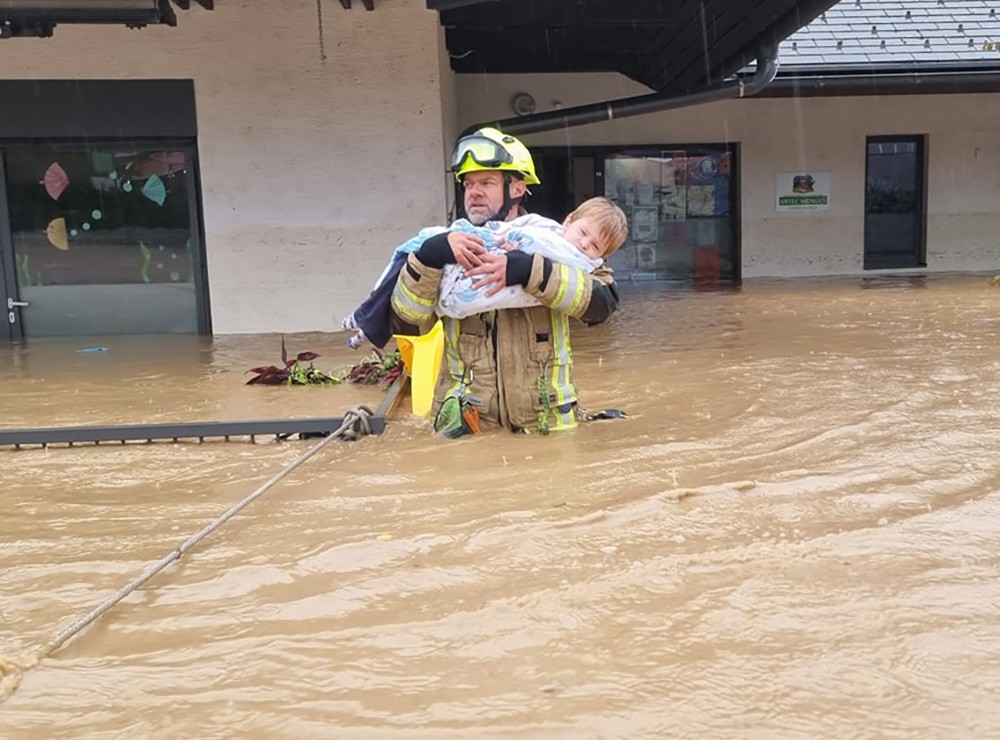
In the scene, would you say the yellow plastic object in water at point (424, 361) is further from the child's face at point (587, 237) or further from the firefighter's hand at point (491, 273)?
the child's face at point (587, 237)

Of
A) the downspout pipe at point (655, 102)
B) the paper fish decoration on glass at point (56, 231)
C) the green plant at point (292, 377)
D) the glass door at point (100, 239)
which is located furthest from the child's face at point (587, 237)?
the paper fish decoration on glass at point (56, 231)

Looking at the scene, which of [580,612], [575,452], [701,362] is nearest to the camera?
[580,612]

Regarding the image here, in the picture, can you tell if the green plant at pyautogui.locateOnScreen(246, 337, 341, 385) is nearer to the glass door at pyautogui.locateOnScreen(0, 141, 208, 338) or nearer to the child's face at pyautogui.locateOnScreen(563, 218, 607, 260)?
the child's face at pyautogui.locateOnScreen(563, 218, 607, 260)

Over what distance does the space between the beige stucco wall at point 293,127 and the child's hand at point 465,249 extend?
219 inches

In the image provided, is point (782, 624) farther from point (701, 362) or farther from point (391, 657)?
point (701, 362)

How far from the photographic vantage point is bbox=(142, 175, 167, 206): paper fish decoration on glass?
9.73 m

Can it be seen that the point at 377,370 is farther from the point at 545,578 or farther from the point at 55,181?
the point at 55,181

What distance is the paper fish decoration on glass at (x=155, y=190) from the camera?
31.9 ft

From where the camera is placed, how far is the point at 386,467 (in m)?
4.04

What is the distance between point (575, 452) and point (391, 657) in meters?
2.00

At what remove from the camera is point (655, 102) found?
1099 centimetres

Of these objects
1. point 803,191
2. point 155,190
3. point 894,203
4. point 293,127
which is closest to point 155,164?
point 155,190

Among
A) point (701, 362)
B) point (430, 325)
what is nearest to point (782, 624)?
point (430, 325)

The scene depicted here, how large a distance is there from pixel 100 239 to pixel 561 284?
284 inches
